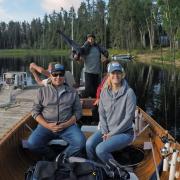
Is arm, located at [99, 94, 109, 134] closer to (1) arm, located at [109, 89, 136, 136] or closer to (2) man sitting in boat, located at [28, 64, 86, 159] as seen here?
(1) arm, located at [109, 89, 136, 136]

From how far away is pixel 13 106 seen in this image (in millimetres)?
14820

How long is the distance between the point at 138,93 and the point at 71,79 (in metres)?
14.1

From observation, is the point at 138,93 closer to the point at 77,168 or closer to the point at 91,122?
the point at 91,122

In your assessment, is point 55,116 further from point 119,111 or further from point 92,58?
point 92,58

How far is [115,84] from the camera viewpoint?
4.80m

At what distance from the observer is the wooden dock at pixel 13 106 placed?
38.7 ft

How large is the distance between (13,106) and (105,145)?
10.8m

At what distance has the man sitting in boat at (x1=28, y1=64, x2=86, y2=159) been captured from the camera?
Result: 16.1 ft

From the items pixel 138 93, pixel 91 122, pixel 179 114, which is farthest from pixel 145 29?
pixel 91 122

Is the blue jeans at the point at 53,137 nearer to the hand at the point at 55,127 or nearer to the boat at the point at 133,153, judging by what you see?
the hand at the point at 55,127

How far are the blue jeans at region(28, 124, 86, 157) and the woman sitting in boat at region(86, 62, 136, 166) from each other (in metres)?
0.15

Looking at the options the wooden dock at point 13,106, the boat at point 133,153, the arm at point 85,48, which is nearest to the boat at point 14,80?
the wooden dock at point 13,106

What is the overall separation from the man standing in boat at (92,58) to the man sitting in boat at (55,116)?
3.09 metres

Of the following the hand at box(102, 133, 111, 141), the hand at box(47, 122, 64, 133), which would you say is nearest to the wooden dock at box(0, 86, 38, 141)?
the hand at box(47, 122, 64, 133)
